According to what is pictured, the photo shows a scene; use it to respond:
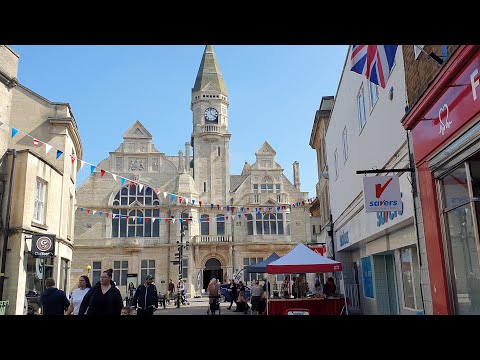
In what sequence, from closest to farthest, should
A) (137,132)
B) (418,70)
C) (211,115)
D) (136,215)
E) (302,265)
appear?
(418,70) → (302,265) → (136,215) → (137,132) → (211,115)

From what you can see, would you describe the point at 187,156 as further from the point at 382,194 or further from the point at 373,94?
the point at 382,194

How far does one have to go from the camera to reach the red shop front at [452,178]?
17.6ft

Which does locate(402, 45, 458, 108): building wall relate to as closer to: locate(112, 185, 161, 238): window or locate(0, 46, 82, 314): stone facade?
locate(0, 46, 82, 314): stone facade

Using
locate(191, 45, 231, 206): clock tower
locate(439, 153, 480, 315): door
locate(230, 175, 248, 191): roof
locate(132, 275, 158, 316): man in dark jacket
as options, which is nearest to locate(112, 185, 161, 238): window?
locate(191, 45, 231, 206): clock tower

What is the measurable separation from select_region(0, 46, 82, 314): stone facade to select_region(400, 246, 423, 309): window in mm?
13197

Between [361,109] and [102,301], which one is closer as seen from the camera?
[102,301]

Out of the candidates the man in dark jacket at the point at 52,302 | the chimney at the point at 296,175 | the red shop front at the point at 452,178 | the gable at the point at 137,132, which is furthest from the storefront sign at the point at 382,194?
the gable at the point at 137,132

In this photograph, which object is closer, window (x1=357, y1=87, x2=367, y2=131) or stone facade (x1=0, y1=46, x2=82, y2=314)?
window (x1=357, y1=87, x2=367, y2=131)

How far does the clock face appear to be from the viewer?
42.7 m

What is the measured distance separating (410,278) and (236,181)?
3384 centimetres

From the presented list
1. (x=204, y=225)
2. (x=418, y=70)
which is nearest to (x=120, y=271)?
(x=204, y=225)

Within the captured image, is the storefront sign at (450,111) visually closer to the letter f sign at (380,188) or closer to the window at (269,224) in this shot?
the letter f sign at (380,188)

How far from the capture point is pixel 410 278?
406 inches
